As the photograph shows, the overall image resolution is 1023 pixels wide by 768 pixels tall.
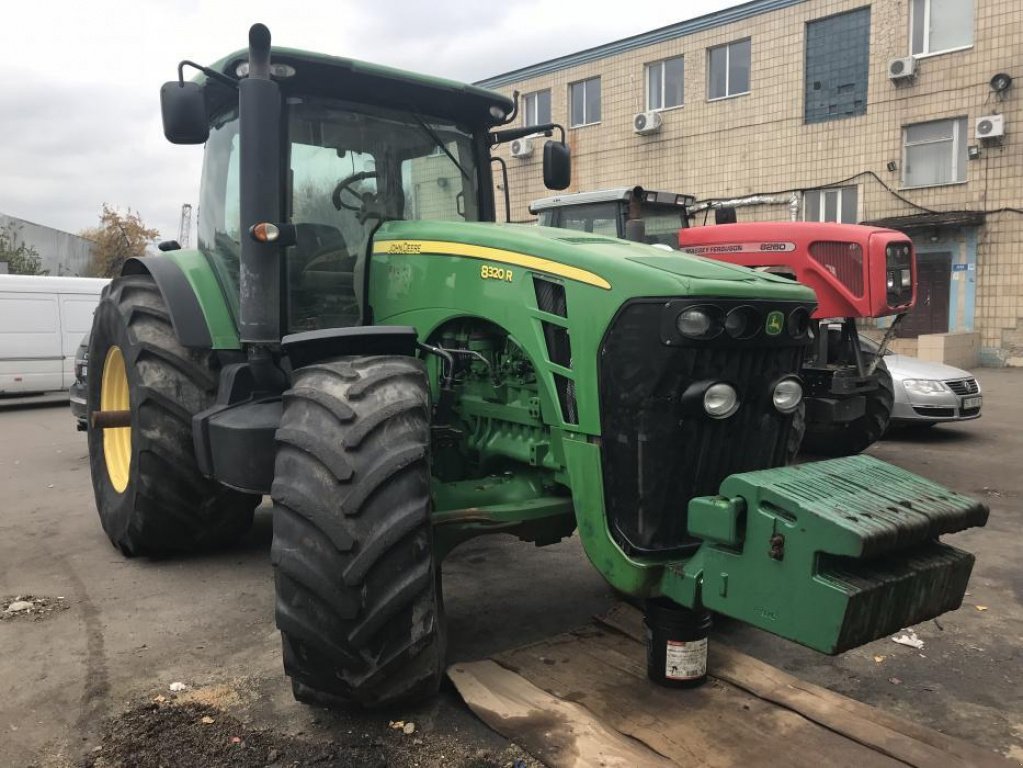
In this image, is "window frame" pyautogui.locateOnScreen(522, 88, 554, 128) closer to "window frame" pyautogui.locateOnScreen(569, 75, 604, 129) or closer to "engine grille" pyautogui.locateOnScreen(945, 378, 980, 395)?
"window frame" pyautogui.locateOnScreen(569, 75, 604, 129)

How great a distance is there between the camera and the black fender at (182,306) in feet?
14.8

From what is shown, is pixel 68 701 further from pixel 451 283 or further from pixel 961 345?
pixel 961 345

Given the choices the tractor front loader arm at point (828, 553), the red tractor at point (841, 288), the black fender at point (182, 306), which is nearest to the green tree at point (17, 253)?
the black fender at point (182, 306)

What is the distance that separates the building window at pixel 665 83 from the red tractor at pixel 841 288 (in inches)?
547

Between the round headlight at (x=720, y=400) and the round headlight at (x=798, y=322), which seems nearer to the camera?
the round headlight at (x=720, y=400)

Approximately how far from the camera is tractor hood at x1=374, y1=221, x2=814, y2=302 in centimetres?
293

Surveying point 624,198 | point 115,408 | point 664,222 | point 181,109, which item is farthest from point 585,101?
point 181,109

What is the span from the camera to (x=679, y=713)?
307cm

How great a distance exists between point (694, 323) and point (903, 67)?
16172 millimetres

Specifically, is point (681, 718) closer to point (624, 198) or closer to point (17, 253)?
point (624, 198)

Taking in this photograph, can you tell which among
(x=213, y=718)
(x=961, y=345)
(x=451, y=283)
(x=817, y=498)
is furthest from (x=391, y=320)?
(x=961, y=345)

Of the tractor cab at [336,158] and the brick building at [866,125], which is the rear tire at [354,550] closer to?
the tractor cab at [336,158]

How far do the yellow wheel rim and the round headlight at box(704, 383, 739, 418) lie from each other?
153 inches

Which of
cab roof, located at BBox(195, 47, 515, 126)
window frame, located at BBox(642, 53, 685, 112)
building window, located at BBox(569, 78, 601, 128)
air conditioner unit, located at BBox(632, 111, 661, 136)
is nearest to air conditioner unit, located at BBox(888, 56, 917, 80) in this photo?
window frame, located at BBox(642, 53, 685, 112)
